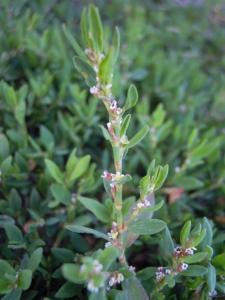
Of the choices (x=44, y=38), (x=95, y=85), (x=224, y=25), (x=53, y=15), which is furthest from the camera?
(x=224, y=25)

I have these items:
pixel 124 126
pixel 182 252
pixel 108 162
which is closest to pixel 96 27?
pixel 124 126

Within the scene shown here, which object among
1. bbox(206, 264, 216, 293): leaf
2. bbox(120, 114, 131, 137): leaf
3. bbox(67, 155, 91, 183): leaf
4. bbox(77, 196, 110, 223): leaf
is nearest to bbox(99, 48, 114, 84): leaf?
bbox(120, 114, 131, 137): leaf

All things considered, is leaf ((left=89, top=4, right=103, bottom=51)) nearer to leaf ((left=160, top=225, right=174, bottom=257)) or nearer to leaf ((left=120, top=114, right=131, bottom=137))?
leaf ((left=120, top=114, right=131, bottom=137))

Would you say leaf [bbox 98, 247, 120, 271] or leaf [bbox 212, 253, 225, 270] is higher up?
leaf [bbox 98, 247, 120, 271]

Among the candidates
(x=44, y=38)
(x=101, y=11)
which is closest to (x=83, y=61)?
(x=44, y=38)

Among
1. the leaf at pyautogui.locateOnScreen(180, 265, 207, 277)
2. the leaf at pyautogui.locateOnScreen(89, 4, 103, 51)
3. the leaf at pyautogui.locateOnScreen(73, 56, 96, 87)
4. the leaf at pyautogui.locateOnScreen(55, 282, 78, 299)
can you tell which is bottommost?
the leaf at pyautogui.locateOnScreen(55, 282, 78, 299)

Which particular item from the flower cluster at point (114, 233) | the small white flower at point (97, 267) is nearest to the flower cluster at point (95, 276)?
the small white flower at point (97, 267)

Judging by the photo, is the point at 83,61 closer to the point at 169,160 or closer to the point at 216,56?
the point at 169,160

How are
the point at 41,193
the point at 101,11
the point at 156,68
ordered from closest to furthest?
the point at 41,193, the point at 156,68, the point at 101,11

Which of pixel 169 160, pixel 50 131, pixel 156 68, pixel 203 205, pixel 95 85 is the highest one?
pixel 95 85
